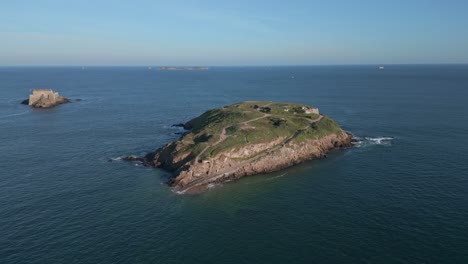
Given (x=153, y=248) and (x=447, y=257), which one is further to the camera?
(x=153, y=248)

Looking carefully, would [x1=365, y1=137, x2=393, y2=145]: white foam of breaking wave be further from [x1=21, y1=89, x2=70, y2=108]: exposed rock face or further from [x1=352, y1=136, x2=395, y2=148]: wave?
[x1=21, y1=89, x2=70, y2=108]: exposed rock face

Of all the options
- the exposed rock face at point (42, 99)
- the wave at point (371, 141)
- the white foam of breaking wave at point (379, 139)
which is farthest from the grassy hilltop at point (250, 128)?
Result: the exposed rock face at point (42, 99)

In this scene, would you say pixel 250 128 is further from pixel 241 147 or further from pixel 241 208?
pixel 241 208

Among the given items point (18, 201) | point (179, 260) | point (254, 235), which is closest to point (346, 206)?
point (254, 235)

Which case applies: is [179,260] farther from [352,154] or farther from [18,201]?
[352,154]

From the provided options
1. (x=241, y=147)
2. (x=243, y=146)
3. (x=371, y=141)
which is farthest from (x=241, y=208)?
(x=371, y=141)

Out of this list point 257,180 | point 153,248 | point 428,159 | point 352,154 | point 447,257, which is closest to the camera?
point 447,257

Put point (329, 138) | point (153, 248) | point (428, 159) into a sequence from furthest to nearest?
point (329, 138) < point (428, 159) < point (153, 248)
